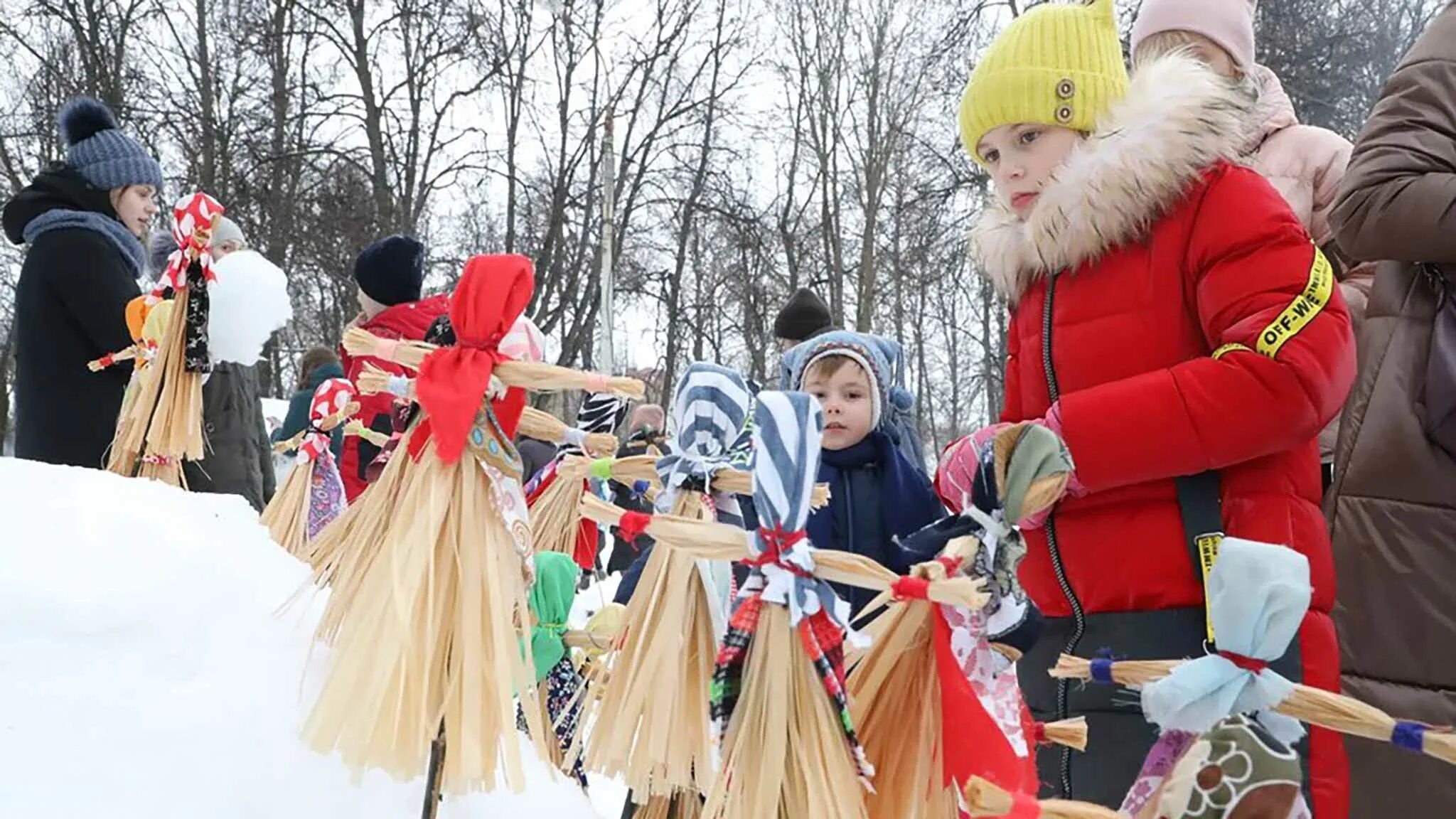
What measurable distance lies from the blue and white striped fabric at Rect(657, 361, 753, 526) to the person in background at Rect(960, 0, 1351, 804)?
1.53 feet

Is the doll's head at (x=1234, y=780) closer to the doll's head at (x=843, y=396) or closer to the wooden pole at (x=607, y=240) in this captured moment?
the doll's head at (x=843, y=396)

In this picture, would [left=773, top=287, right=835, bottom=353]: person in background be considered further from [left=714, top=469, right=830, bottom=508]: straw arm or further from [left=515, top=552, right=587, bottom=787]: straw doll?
[left=714, top=469, right=830, bottom=508]: straw arm

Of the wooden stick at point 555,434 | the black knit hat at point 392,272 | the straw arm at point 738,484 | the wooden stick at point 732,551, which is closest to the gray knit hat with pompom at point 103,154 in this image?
the black knit hat at point 392,272

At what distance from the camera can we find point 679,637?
3.94 feet

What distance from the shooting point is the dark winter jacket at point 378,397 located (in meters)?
3.84

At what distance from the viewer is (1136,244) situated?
1.57 m

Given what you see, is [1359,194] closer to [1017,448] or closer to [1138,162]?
[1138,162]

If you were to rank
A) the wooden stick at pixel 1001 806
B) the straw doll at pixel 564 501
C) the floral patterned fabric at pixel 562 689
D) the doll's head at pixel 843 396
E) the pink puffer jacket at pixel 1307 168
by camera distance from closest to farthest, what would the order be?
the wooden stick at pixel 1001 806
the pink puffer jacket at pixel 1307 168
the floral patterned fabric at pixel 562 689
the doll's head at pixel 843 396
the straw doll at pixel 564 501

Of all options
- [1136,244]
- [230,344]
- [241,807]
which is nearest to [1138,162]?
[1136,244]

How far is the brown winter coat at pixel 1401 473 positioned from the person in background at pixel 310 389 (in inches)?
142

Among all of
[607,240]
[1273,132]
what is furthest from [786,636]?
[607,240]

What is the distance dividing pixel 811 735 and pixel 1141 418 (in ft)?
2.20

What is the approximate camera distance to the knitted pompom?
3.79 metres

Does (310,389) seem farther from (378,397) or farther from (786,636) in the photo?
(786,636)
